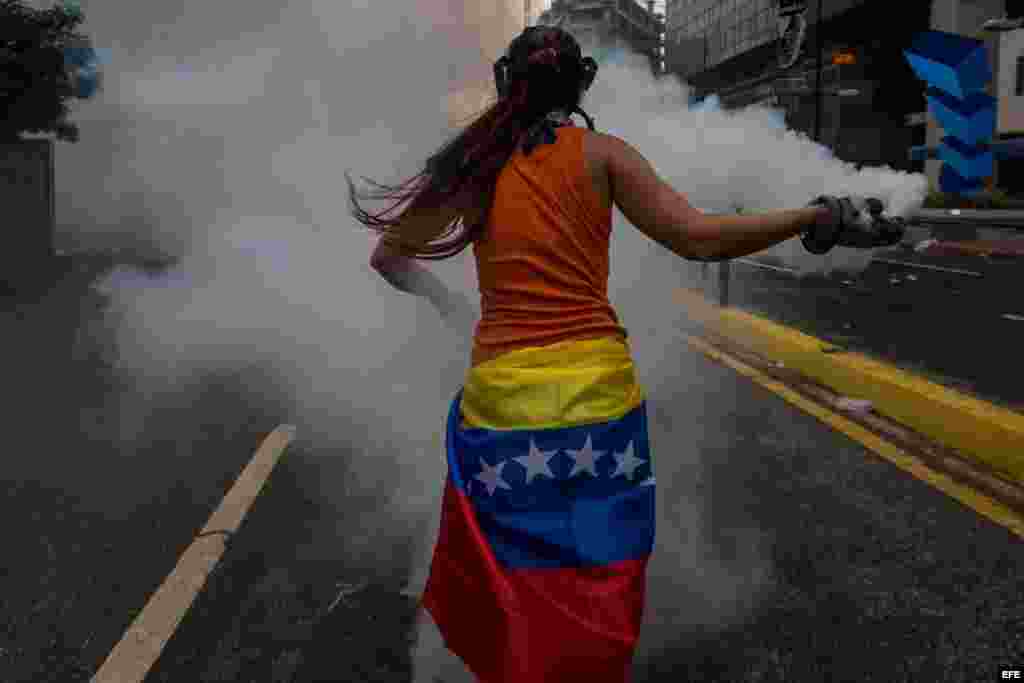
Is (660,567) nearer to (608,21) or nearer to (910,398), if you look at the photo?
(910,398)

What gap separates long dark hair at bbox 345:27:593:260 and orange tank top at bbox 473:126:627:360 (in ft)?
0.15

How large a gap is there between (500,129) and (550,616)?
953 mm

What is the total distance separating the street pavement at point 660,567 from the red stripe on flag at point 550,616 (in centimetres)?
79

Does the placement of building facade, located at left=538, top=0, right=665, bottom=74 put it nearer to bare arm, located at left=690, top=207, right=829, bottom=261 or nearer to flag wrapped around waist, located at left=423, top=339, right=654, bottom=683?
bare arm, located at left=690, top=207, right=829, bottom=261

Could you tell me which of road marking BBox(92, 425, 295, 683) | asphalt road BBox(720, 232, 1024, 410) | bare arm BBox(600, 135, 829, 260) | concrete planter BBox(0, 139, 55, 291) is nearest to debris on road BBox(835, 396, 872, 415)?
asphalt road BBox(720, 232, 1024, 410)

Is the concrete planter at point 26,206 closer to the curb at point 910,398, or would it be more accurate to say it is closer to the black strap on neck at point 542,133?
the curb at point 910,398

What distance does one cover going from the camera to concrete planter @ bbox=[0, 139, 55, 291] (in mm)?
14281

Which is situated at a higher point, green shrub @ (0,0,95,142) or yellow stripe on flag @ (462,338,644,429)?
green shrub @ (0,0,95,142)

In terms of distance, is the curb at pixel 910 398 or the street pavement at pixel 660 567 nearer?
the street pavement at pixel 660 567

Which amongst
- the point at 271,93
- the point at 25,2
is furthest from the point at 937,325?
the point at 25,2

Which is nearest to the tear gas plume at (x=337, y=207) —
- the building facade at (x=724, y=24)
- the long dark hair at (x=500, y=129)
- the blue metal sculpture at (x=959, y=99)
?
the long dark hair at (x=500, y=129)

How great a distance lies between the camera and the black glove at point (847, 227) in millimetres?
1921

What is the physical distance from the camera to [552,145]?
1.94m

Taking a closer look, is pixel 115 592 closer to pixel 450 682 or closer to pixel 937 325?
pixel 450 682
